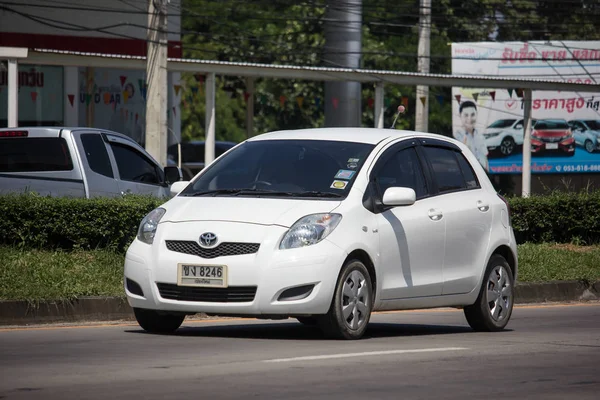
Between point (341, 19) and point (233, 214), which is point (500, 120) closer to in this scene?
point (341, 19)

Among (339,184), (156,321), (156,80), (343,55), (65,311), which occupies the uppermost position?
(343,55)

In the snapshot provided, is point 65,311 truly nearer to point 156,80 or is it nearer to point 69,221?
point 69,221

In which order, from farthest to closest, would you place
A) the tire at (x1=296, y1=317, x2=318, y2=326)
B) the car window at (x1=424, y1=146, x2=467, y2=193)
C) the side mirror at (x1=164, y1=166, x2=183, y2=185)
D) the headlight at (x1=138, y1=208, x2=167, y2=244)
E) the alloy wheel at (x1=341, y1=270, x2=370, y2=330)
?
1. the side mirror at (x1=164, y1=166, x2=183, y2=185)
2. the car window at (x1=424, y1=146, x2=467, y2=193)
3. the tire at (x1=296, y1=317, x2=318, y2=326)
4. the headlight at (x1=138, y1=208, x2=167, y2=244)
5. the alloy wheel at (x1=341, y1=270, x2=370, y2=330)

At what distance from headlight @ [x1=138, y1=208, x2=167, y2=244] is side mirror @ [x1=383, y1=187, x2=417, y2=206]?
5.83 ft

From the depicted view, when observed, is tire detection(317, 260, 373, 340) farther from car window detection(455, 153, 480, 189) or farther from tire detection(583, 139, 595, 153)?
tire detection(583, 139, 595, 153)

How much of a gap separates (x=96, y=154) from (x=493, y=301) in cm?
687

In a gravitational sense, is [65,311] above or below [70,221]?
below

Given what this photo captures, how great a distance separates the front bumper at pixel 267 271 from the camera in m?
9.76

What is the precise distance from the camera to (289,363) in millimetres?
8547

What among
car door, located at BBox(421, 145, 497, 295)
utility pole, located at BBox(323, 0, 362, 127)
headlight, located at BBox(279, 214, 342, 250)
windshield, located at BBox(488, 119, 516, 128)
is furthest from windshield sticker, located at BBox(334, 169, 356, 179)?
windshield, located at BBox(488, 119, 516, 128)

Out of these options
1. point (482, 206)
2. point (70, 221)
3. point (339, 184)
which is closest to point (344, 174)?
point (339, 184)

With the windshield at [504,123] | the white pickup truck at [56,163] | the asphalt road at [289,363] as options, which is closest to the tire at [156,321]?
the asphalt road at [289,363]

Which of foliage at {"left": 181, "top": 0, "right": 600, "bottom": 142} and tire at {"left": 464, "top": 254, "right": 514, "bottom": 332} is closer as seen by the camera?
tire at {"left": 464, "top": 254, "right": 514, "bottom": 332}

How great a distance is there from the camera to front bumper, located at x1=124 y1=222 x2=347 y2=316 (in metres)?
9.76
